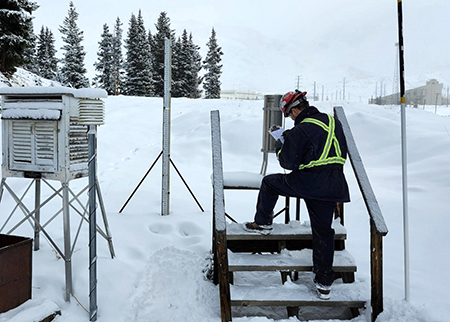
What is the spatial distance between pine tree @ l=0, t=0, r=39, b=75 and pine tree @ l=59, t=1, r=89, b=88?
14752mm

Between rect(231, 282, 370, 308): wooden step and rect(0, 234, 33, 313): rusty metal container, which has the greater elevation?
rect(0, 234, 33, 313): rusty metal container

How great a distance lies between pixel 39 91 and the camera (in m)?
3.73

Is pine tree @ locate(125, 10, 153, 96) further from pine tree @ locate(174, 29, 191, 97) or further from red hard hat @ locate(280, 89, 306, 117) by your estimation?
red hard hat @ locate(280, 89, 306, 117)

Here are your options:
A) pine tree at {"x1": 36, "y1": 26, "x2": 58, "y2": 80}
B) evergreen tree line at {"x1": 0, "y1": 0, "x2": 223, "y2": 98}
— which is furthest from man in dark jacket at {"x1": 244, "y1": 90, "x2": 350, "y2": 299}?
pine tree at {"x1": 36, "y1": 26, "x2": 58, "y2": 80}

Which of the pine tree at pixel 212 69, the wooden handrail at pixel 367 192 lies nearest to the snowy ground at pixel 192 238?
the wooden handrail at pixel 367 192

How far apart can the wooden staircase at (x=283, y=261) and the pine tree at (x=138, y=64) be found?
35702 mm

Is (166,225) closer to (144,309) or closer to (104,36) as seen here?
(144,309)

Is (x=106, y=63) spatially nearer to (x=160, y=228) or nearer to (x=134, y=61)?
(x=134, y=61)

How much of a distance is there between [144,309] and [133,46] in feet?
126

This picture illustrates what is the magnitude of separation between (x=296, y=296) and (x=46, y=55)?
4900cm

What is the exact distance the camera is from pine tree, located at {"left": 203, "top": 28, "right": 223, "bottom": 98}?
4200 centimetres

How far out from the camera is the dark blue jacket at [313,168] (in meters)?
3.36

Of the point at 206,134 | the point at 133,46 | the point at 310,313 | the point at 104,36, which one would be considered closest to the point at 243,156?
the point at 206,134

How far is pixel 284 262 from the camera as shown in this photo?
12.5 ft
